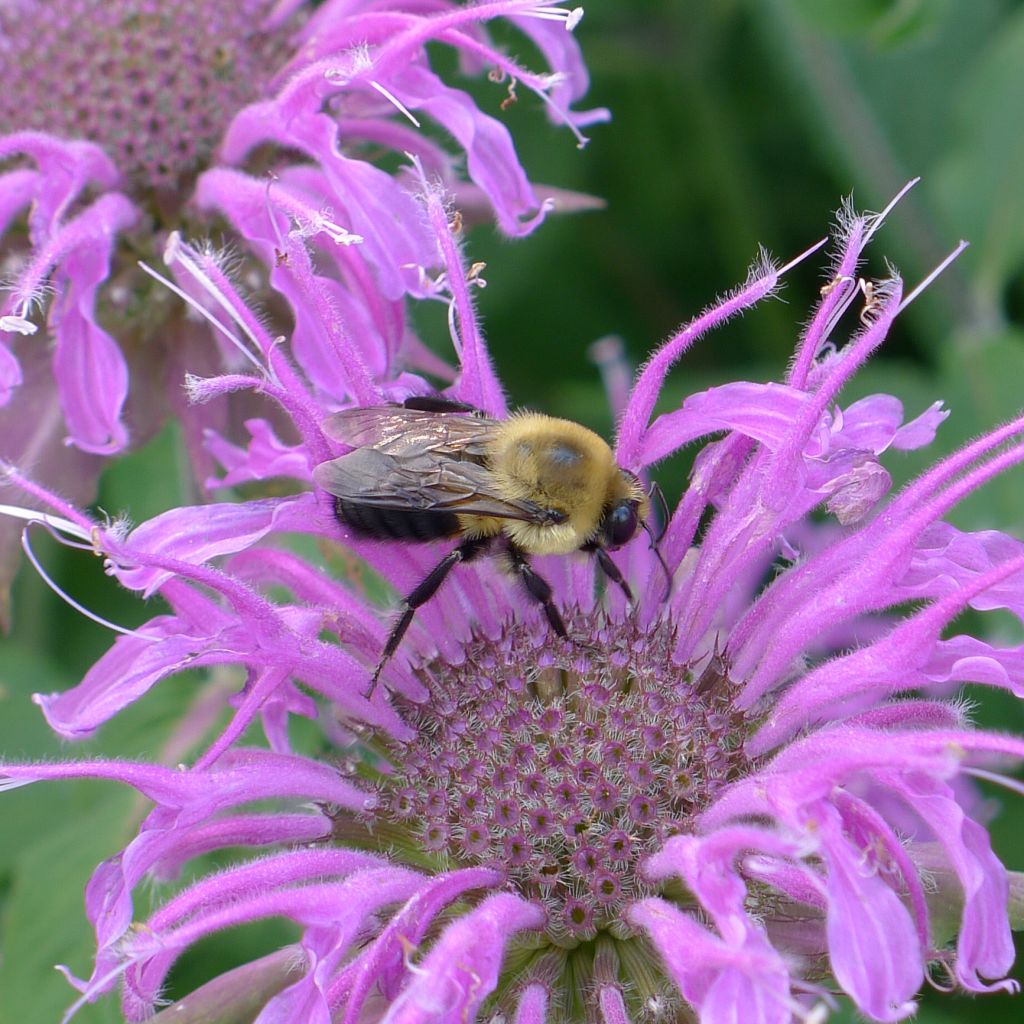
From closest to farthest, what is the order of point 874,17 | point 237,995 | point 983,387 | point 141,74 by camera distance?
1. point 237,995
2. point 141,74
3. point 874,17
4. point 983,387

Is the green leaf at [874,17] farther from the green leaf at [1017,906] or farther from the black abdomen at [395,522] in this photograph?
the green leaf at [1017,906]

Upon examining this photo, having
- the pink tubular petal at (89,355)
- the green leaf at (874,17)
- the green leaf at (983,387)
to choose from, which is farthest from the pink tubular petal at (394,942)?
the green leaf at (874,17)

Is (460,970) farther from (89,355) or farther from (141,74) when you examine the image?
(141,74)

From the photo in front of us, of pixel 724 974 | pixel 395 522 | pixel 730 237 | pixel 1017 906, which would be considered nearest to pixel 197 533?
pixel 395 522

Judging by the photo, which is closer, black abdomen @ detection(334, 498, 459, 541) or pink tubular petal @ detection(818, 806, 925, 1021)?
pink tubular petal @ detection(818, 806, 925, 1021)

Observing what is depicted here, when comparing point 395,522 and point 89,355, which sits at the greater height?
point 395,522

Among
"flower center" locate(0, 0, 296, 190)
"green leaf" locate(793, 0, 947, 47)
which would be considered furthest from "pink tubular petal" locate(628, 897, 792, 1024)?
"green leaf" locate(793, 0, 947, 47)

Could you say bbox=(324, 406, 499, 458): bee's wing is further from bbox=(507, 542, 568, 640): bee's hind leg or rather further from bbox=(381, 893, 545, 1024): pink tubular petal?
bbox=(381, 893, 545, 1024): pink tubular petal
